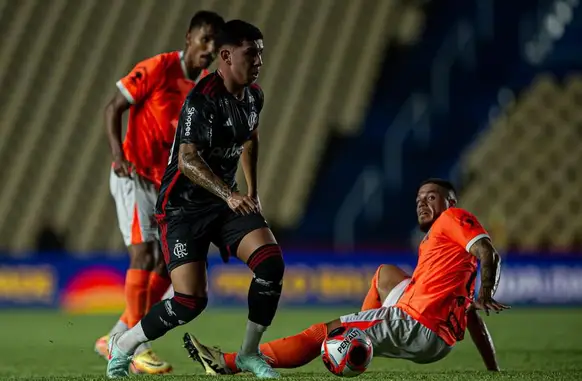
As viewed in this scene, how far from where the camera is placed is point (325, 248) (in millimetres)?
13188

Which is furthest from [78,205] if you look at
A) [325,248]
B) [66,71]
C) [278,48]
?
[325,248]

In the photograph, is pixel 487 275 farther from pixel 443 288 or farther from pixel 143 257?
pixel 143 257

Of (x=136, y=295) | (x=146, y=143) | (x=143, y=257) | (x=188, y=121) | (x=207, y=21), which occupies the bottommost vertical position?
(x=136, y=295)

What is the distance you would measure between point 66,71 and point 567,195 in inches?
319

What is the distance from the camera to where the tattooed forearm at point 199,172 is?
546 centimetres

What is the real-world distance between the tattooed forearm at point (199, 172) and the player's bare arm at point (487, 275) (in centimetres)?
121

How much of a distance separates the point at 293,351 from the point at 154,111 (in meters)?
1.95

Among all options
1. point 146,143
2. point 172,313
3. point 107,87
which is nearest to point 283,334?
point 146,143

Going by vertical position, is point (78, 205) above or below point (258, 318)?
below

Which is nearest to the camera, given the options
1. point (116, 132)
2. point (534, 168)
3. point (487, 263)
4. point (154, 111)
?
point (487, 263)

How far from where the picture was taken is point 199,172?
5504mm

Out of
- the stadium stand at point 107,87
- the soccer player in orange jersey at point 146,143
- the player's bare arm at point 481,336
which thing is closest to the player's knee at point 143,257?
the soccer player in orange jersey at point 146,143

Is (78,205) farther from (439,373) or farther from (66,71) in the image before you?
(439,373)

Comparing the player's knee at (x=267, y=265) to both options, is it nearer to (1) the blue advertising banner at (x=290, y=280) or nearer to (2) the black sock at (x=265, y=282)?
(2) the black sock at (x=265, y=282)
